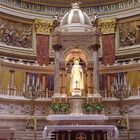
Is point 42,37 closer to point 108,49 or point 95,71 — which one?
point 108,49

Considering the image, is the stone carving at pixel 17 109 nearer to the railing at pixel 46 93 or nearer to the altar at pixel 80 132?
the railing at pixel 46 93

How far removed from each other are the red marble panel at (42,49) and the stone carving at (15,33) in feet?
2.67

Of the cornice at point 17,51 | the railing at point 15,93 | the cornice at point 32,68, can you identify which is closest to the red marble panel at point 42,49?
the cornice at point 17,51

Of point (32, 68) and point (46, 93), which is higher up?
point (32, 68)

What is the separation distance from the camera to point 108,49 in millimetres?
29844

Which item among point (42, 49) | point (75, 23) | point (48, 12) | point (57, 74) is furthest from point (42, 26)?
point (57, 74)

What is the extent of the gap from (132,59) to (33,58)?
860cm

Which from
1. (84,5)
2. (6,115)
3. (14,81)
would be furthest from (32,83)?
(84,5)

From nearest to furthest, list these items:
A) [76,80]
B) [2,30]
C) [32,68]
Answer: [76,80]
[32,68]
[2,30]

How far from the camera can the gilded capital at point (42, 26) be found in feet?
99.9

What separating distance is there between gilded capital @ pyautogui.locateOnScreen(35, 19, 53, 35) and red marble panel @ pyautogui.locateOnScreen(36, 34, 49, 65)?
37cm

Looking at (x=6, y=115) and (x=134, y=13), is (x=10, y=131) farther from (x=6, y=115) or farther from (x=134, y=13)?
(x=134, y=13)

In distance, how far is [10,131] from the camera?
20672mm

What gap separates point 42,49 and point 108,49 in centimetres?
592
